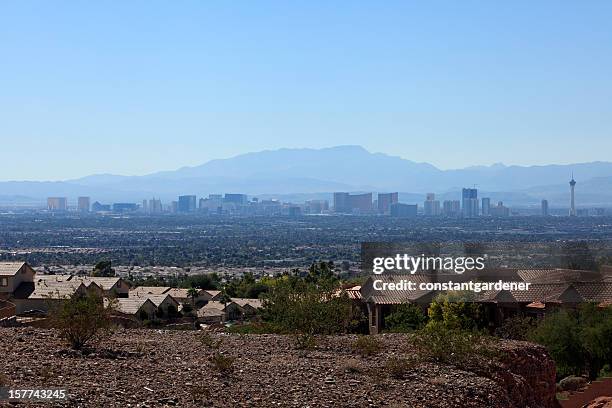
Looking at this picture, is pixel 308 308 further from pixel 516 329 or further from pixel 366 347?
pixel 516 329

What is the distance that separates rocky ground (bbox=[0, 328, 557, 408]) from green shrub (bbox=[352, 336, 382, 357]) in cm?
12

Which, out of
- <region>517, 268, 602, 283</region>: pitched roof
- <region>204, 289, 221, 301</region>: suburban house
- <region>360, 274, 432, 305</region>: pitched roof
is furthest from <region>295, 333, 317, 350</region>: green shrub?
<region>204, 289, 221, 301</region>: suburban house

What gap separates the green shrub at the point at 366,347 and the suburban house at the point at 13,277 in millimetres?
18118

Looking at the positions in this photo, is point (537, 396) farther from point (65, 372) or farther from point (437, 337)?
point (65, 372)

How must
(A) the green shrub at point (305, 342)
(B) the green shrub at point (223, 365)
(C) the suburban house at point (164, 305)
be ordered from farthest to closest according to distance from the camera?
(C) the suburban house at point (164, 305), (A) the green shrub at point (305, 342), (B) the green shrub at point (223, 365)

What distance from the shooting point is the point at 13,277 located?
3184 centimetres

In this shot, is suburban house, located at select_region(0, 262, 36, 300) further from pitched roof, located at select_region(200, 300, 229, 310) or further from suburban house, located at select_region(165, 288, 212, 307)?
suburban house, located at select_region(165, 288, 212, 307)

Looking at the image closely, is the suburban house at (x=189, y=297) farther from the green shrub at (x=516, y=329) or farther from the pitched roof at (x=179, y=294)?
the green shrub at (x=516, y=329)

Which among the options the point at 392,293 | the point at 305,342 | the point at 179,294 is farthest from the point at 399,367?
the point at 179,294

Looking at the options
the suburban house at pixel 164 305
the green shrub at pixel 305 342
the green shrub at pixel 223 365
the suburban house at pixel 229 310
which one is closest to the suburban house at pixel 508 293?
the suburban house at pixel 164 305

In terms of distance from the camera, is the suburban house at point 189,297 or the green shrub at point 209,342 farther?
the suburban house at point 189,297

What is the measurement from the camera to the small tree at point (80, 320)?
565 inches

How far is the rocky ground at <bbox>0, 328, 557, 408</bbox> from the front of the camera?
1148 cm

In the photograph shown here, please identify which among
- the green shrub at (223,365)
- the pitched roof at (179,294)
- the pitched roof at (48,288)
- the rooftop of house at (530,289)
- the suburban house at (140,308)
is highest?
the green shrub at (223,365)
